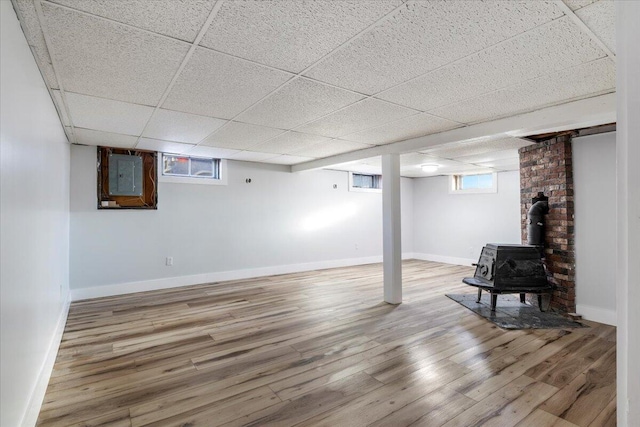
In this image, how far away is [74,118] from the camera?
321cm

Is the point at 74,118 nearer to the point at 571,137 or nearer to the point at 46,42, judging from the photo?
the point at 46,42

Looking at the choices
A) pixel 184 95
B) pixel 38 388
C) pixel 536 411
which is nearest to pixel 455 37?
pixel 184 95

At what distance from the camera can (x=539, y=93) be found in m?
2.53

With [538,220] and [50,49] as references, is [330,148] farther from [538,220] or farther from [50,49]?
[50,49]

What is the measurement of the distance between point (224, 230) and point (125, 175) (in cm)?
174

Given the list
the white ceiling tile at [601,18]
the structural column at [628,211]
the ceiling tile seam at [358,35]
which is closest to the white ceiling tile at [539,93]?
the white ceiling tile at [601,18]

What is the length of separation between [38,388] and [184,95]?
89.6 inches

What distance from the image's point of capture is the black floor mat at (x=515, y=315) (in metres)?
3.37

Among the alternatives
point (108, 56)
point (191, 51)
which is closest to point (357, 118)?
point (191, 51)

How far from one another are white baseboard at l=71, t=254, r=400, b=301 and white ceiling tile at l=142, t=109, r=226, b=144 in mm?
2319

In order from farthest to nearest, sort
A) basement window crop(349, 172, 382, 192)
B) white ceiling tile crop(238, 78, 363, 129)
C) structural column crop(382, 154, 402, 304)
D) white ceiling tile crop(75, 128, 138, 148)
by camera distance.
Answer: basement window crop(349, 172, 382, 192)
structural column crop(382, 154, 402, 304)
white ceiling tile crop(75, 128, 138, 148)
white ceiling tile crop(238, 78, 363, 129)

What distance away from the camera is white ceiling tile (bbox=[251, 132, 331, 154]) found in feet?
13.0

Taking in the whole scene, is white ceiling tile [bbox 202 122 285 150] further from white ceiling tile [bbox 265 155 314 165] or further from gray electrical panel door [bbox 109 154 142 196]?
gray electrical panel door [bbox 109 154 142 196]

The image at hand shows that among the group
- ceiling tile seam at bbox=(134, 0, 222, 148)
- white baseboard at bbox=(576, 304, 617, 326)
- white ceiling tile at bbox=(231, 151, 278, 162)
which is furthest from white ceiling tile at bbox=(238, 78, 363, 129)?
white baseboard at bbox=(576, 304, 617, 326)
